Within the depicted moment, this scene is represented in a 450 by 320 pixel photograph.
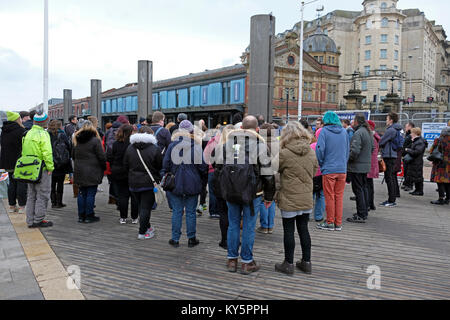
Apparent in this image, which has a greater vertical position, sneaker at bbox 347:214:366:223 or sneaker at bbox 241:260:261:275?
sneaker at bbox 347:214:366:223

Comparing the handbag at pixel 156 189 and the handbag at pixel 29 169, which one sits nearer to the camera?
the handbag at pixel 156 189

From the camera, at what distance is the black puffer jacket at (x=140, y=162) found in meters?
5.45

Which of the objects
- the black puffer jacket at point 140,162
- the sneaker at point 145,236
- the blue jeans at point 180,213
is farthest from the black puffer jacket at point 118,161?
the blue jeans at point 180,213

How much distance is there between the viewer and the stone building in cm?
7562

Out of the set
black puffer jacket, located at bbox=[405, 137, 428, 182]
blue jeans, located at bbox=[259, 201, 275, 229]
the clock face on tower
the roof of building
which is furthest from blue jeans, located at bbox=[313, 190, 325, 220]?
the roof of building

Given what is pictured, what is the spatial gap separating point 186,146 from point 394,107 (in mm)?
30016

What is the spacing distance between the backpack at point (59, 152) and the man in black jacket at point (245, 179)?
4075 mm

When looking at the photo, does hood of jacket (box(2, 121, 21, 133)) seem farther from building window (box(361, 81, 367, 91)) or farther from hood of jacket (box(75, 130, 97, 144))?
building window (box(361, 81, 367, 91))

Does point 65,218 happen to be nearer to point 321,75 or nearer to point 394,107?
point 394,107

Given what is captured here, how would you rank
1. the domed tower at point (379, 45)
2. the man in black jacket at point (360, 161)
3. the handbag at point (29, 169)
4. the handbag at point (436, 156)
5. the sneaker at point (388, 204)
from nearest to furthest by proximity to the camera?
the handbag at point (29, 169), the man in black jacket at point (360, 161), the sneaker at point (388, 204), the handbag at point (436, 156), the domed tower at point (379, 45)

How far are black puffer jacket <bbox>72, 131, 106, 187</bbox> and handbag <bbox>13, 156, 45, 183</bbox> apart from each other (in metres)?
0.62

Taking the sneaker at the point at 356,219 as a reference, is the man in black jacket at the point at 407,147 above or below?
above

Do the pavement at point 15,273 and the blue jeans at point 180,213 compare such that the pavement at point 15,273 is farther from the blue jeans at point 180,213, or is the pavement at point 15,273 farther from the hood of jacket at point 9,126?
the hood of jacket at point 9,126

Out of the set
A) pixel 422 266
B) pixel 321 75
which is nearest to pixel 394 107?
pixel 321 75
